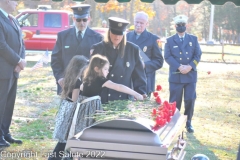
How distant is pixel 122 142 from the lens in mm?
3338

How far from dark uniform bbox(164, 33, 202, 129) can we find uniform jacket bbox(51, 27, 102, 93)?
188cm

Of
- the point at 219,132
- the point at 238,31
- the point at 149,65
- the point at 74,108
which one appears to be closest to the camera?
the point at 74,108

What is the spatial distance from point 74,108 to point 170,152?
122 centimetres

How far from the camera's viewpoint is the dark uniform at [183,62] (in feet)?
25.0

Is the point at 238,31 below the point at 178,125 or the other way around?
below

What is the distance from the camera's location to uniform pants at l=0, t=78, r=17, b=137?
5.91 meters

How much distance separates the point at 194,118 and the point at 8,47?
14.5 feet

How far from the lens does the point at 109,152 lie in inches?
130

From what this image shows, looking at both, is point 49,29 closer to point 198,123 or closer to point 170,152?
point 198,123

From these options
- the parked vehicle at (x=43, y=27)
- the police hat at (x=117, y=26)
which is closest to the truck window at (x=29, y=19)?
the parked vehicle at (x=43, y=27)

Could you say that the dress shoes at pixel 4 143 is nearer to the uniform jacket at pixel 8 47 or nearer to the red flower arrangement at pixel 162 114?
the uniform jacket at pixel 8 47

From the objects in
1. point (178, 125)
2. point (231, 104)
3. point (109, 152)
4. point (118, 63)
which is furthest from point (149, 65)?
point (231, 104)

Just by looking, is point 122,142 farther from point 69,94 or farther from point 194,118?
point 194,118

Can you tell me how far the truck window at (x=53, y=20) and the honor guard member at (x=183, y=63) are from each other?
1284 cm
